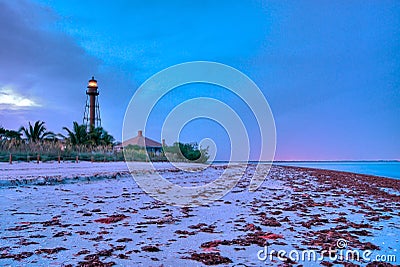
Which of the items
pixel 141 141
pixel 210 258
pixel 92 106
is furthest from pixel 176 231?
pixel 92 106

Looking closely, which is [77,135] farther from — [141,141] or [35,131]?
[141,141]

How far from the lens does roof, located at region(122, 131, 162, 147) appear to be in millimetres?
37678

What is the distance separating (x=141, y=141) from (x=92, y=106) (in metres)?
8.06

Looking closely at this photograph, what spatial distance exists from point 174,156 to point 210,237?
105 ft

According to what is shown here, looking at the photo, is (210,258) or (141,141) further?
(141,141)

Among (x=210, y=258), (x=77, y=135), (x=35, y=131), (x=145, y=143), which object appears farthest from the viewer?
(x=145, y=143)

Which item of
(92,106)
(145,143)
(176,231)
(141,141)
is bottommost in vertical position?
(176,231)

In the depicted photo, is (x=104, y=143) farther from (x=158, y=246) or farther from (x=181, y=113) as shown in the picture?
(x=158, y=246)

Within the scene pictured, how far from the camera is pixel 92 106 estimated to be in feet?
131

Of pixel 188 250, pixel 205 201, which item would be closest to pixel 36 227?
pixel 188 250

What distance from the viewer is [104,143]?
28734 millimetres

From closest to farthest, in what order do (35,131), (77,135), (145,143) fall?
(35,131) < (77,135) < (145,143)

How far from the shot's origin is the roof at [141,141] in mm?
37678

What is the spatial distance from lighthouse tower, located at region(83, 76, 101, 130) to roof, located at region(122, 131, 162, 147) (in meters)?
4.79
